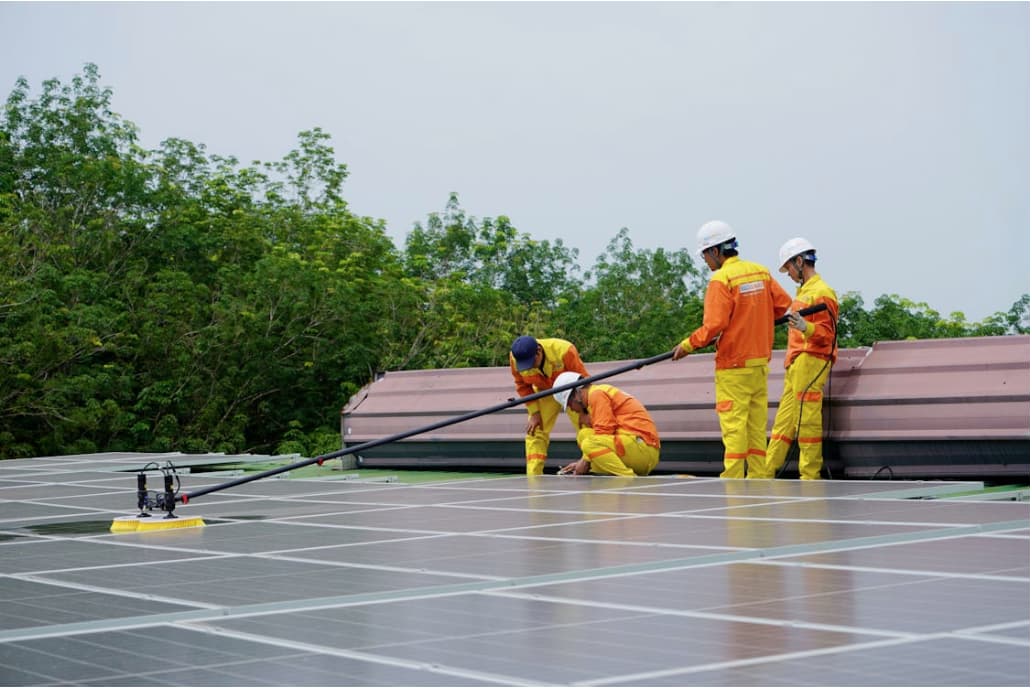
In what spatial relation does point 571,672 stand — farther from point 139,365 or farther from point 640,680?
point 139,365

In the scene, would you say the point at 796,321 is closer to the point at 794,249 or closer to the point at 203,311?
the point at 794,249

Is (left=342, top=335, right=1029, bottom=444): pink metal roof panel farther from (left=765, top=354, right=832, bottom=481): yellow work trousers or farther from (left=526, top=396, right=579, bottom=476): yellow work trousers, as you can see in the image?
(left=526, top=396, right=579, bottom=476): yellow work trousers

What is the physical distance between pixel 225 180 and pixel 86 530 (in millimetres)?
27028

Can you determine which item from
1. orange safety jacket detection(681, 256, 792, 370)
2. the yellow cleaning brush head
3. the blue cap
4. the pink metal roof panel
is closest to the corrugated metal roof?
the pink metal roof panel

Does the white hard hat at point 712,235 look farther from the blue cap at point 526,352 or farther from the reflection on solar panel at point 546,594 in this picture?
the reflection on solar panel at point 546,594

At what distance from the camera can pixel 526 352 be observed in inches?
538

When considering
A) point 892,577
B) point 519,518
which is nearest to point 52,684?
point 892,577

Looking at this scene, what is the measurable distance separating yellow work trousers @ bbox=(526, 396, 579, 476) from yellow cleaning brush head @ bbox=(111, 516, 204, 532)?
15.9 feet

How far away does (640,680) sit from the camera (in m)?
4.15

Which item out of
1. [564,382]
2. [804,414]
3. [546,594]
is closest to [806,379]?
[804,414]

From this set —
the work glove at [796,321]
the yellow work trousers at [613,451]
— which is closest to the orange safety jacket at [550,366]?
the yellow work trousers at [613,451]

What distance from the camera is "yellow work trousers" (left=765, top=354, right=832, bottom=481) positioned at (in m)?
12.8

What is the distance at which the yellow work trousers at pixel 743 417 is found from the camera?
1281 centimetres

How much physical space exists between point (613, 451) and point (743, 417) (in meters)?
1.14
